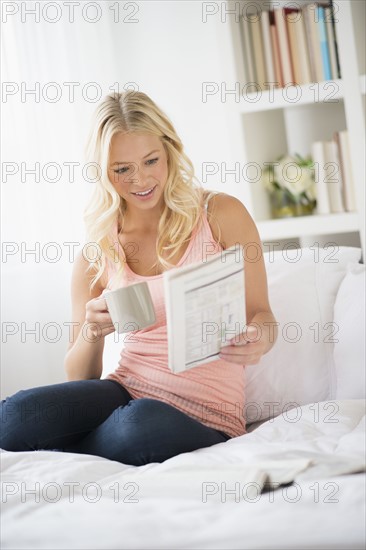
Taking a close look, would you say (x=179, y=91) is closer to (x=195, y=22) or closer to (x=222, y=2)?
(x=195, y=22)

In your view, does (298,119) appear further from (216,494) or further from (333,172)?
(216,494)

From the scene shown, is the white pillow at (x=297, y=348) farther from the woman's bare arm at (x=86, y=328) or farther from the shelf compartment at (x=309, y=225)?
the shelf compartment at (x=309, y=225)

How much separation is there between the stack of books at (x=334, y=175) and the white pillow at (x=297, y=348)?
0.54 metres

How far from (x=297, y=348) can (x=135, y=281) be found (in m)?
0.42

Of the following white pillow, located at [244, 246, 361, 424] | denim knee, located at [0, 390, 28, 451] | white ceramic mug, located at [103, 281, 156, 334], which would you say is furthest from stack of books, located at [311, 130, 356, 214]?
denim knee, located at [0, 390, 28, 451]

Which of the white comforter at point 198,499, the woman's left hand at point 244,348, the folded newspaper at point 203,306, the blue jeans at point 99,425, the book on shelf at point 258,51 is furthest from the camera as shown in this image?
the book on shelf at point 258,51

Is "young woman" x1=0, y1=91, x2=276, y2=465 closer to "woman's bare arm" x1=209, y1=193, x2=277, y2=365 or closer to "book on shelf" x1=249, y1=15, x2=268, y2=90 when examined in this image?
"woman's bare arm" x1=209, y1=193, x2=277, y2=365

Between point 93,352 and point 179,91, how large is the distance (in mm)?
1423

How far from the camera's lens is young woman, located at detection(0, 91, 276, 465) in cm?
169

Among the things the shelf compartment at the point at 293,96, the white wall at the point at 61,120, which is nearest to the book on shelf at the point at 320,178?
the shelf compartment at the point at 293,96

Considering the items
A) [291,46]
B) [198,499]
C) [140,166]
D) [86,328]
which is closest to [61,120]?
[291,46]

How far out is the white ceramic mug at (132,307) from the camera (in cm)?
162

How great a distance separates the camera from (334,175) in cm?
260

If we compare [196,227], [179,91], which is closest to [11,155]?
[179,91]
